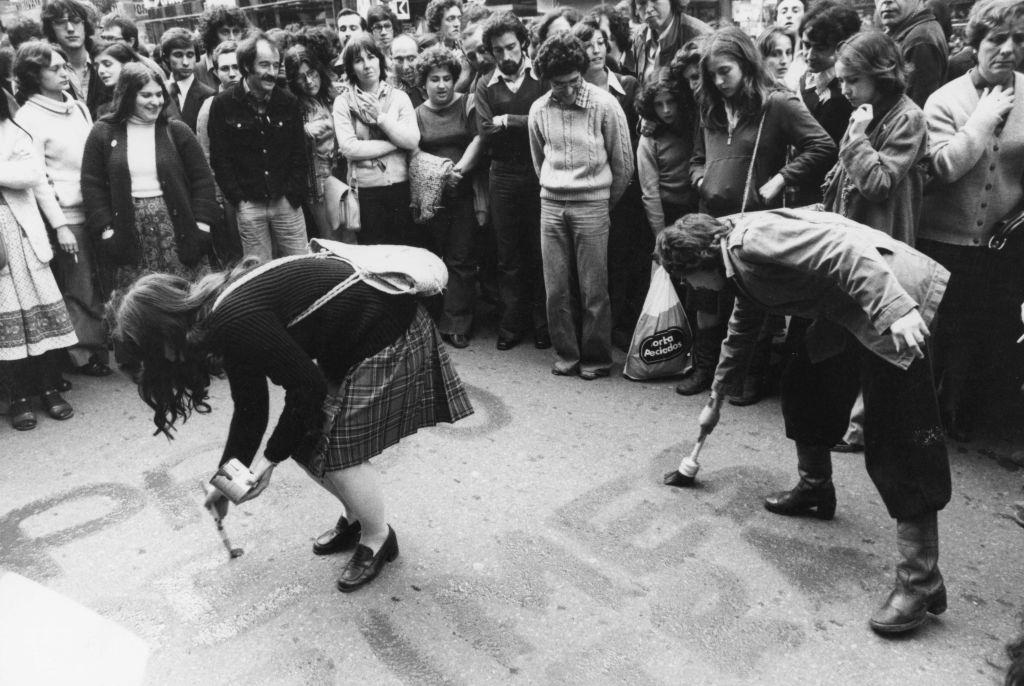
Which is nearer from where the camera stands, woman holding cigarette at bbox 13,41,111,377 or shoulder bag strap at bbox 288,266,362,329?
shoulder bag strap at bbox 288,266,362,329

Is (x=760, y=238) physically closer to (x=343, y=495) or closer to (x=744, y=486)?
(x=744, y=486)

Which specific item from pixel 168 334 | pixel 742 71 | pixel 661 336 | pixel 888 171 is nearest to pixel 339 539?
pixel 168 334

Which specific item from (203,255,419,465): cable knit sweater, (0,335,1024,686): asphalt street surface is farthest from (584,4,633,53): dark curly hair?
(203,255,419,465): cable knit sweater

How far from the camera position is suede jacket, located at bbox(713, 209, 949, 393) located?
7.96 feet

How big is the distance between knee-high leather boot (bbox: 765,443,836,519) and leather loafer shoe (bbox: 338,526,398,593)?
1555 mm

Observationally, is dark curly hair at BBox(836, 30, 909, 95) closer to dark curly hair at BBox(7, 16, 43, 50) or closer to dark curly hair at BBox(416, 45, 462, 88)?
dark curly hair at BBox(416, 45, 462, 88)

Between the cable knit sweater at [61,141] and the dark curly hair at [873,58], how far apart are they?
411 centimetres

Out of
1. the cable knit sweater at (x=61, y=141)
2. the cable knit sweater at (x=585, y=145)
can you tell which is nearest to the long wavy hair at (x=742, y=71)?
the cable knit sweater at (x=585, y=145)

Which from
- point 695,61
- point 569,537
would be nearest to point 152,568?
point 569,537

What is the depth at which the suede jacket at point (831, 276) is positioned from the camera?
243 cm

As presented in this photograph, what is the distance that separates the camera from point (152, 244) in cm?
483

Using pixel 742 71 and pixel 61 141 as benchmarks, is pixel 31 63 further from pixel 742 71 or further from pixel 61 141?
pixel 742 71

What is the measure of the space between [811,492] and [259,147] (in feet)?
11.8

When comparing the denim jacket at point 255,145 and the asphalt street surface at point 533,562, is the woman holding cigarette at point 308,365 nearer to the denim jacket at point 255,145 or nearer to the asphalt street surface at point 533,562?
the asphalt street surface at point 533,562
